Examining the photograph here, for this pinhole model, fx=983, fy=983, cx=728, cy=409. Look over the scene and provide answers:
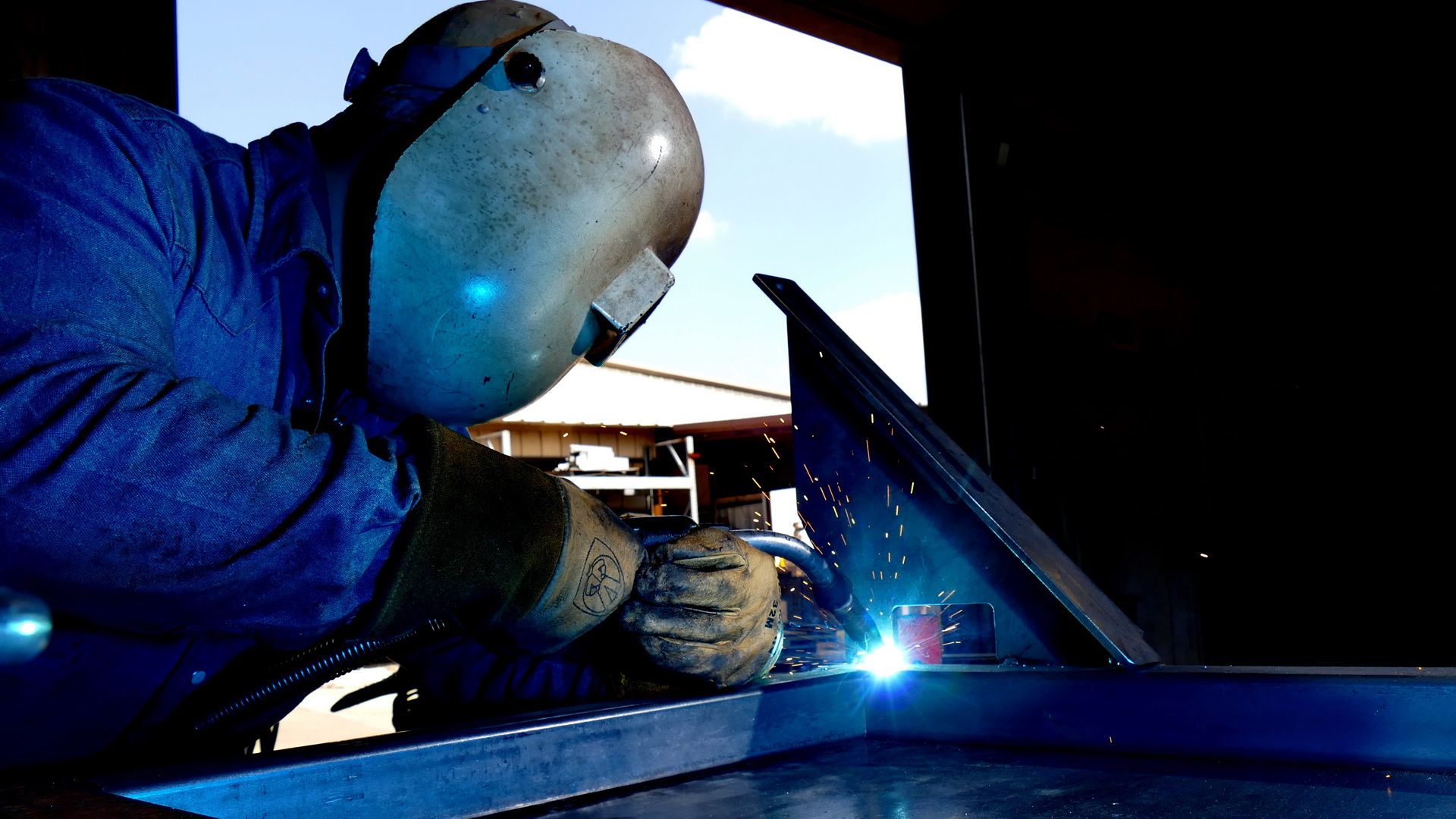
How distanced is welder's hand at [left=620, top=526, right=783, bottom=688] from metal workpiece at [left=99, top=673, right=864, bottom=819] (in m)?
0.06

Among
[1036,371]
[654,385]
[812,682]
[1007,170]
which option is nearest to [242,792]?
[812,682]

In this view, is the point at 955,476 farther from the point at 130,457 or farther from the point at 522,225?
the point at 130,457

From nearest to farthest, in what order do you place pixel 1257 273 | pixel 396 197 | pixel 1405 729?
pixel 1405 729, pixel 396 197, pixel 1257 273

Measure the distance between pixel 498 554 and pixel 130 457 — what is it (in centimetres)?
33

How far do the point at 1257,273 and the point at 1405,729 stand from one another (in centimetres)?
354

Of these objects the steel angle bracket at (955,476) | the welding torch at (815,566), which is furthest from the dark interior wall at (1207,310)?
the welding torch at (815,566)

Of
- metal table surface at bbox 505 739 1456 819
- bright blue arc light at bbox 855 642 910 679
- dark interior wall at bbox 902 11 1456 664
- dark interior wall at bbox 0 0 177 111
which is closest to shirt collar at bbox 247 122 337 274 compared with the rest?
metal table surface at bbox 505 739 1456 819

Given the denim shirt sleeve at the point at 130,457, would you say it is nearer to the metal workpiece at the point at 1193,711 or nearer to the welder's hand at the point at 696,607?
the welder's hand at the point at 696,607

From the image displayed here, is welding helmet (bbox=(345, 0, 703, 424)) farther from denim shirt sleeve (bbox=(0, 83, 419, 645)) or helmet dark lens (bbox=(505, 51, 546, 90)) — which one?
denim shirt sleeve (bbox=(0, 83, 419, 645))

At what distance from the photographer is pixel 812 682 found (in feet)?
3.89

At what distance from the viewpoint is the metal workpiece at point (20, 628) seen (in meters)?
0.63

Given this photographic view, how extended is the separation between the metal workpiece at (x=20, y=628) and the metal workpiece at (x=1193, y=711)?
2.93 ft

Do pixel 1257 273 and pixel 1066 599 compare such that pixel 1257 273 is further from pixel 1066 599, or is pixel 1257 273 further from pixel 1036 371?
pixel 1066 599

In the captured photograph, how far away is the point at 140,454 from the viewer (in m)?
0.75
